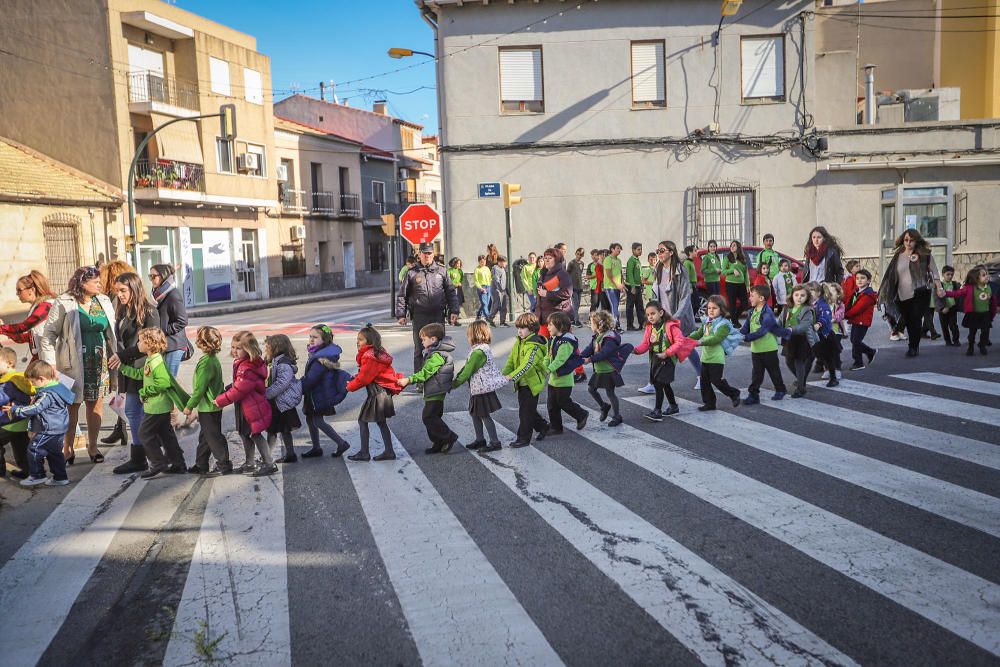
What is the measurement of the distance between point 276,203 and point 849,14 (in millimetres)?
23293

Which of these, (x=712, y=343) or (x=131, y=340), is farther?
(x=712, y=343)

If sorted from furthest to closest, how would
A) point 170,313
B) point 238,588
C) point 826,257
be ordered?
point 826,257 < point 170,313 < point 238,588

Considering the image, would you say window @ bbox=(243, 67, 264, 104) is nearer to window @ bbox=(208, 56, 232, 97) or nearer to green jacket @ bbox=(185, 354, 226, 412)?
window @ bbox=(208, 56, 232, 97)

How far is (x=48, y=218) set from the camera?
24125 mm

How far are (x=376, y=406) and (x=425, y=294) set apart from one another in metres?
2.73

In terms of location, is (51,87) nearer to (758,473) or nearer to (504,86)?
(504,86)

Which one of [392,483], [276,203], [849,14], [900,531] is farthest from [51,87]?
[900,531]

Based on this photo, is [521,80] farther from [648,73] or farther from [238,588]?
[238,588]

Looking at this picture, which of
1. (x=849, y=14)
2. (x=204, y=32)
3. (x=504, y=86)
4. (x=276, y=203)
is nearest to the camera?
(x=504, y=86)

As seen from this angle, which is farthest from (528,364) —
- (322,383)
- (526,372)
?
(322,383)

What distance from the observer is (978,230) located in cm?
2039

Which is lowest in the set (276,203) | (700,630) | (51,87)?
(700,630)

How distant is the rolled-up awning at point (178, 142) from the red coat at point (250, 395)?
1022 inches

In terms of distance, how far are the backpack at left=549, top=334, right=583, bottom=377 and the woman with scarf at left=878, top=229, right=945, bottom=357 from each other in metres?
5.93
